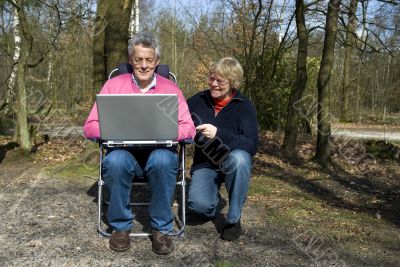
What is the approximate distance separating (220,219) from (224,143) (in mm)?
856

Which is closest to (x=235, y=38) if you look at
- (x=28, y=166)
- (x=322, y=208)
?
(x=28, y=166)

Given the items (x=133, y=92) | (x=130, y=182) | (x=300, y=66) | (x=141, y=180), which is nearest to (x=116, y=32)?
(x=133, y=92)

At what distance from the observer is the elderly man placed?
3537 millimetres

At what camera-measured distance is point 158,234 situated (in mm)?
3613

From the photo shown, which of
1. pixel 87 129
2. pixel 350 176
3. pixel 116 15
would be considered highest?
pixel 116 15

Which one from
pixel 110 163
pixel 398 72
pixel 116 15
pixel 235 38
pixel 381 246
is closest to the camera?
pixel 110 163

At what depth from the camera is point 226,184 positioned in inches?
158

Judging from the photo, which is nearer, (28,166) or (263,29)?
(28,166)

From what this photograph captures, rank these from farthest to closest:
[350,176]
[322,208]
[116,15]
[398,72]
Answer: [398,72] → [350,176] → [116,15] → [322,208]

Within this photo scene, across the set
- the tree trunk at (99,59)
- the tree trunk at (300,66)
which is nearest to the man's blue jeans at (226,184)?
the tree trunk at (99,59)

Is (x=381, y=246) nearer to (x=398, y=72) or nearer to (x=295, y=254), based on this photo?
(x=295, y=254)

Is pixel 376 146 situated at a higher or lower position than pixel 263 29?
lower

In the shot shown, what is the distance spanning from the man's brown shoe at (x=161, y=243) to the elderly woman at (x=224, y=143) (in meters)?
0.51

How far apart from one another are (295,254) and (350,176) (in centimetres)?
511
